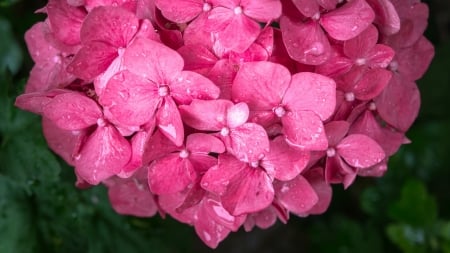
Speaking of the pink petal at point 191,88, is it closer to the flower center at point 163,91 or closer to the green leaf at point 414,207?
the flower center at point 163,91

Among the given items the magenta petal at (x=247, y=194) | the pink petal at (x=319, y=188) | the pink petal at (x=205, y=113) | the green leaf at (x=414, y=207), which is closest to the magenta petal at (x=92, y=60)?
the pink petal at (x=205, y=113)

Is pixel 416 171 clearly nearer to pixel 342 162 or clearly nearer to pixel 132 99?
pixel 342 162

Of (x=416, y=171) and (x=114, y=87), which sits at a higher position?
(x=114, y=87)

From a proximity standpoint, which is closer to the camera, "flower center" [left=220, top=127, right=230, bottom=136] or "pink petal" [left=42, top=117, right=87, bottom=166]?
"flower center" [left=220, top=127, right=230, bottom=136]

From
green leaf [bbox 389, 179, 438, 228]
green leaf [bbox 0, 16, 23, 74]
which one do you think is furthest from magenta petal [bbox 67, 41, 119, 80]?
green leaf [bbox 389, 179, 438, 228]

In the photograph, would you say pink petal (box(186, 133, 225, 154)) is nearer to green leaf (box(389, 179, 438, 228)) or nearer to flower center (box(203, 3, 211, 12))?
flower center (box(203, 3, 211, 12))

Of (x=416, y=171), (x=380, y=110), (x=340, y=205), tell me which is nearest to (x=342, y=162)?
(x=380, y=110)

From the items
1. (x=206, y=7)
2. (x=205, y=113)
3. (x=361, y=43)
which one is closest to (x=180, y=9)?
(x=206, y=7)
